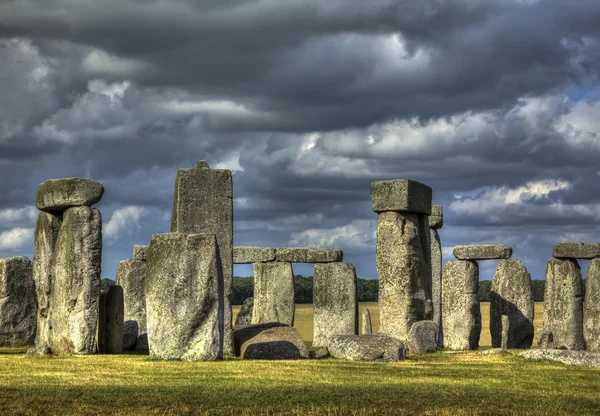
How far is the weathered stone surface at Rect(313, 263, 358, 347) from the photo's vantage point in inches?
1268

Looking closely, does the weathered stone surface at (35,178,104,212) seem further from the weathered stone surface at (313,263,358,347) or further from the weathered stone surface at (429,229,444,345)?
the weathered stone surface at (313,263,358,347)

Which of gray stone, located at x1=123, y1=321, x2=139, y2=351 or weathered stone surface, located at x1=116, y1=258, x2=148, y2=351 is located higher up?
weathered stone surface, located at x1=116, y1=258, x2=148, y2=351

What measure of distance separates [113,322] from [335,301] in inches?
447

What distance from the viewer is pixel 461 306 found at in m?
29.7

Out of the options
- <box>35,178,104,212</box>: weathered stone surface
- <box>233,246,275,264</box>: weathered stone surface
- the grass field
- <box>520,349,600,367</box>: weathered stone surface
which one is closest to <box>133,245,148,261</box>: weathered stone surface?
<box>233,246,275,264</box>: weathered stone surface

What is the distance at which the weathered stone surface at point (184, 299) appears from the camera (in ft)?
63.2

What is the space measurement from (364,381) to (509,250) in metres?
15.4

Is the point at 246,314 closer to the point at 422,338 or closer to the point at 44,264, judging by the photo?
the point at 44,264

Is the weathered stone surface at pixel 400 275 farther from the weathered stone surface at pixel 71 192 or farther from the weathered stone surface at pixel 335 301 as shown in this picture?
the weathered stone surface at pixel 335 301

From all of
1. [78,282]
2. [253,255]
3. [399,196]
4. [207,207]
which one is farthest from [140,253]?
[399,196]

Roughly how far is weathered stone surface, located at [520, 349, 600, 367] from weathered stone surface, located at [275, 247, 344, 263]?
43.3 feet

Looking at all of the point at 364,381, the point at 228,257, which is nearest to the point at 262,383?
the point at 364,381

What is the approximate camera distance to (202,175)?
927 inches

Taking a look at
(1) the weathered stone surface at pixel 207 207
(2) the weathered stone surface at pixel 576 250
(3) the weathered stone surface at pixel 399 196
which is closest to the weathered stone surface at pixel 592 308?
(2) the weathered stone surface at pixel 576 250
